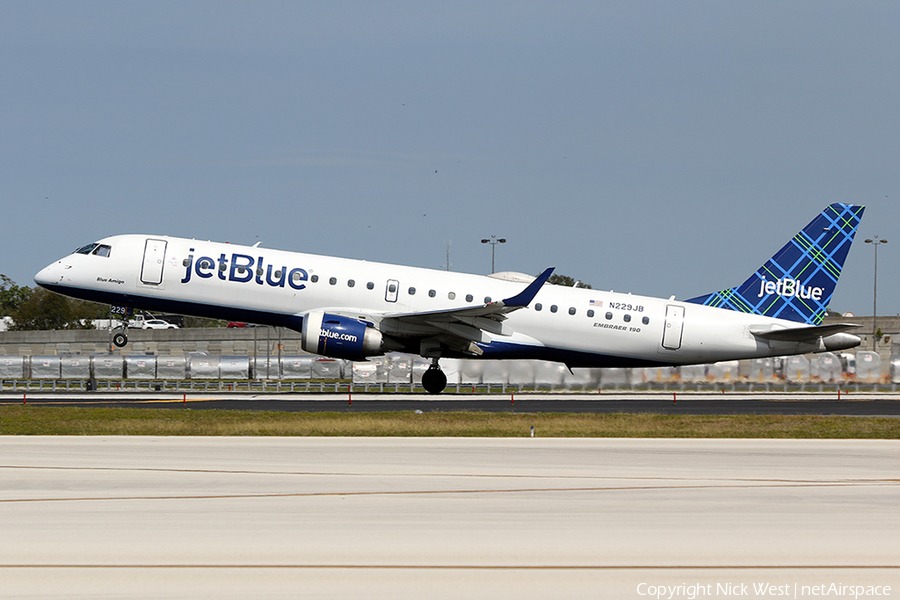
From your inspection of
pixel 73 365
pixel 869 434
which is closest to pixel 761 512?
pixel 869 434

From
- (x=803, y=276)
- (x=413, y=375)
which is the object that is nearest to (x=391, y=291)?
(x=413, y=375)

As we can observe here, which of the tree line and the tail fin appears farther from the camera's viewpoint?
the tree line

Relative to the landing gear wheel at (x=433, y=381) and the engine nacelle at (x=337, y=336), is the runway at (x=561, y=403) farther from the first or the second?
the engine nacelle at (x=337, y=336)

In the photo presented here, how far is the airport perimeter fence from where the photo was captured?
41344 mm

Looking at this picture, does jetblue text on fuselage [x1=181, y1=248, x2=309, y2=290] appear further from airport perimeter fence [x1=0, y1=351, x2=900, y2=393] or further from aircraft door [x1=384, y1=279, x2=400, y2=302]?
airport perimeter fence [x1=0, y1=351, x2=900, y2=393]

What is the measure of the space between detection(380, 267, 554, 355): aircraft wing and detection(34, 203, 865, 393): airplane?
48 millimetres

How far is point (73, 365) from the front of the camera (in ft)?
181

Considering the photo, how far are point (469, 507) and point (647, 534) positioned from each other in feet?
7.90

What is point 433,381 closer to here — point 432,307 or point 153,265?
point 432,307

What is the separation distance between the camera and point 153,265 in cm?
3269

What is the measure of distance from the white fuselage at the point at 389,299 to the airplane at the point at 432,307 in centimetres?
4

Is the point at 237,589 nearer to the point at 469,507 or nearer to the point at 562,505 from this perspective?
the point at 469,507

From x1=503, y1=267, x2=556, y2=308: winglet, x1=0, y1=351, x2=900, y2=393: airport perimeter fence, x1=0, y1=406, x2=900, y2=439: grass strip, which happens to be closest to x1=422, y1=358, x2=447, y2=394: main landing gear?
x1=0, y1=351, x2=900, y2=393: airport perimeter fence

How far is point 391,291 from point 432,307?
1589 mm
